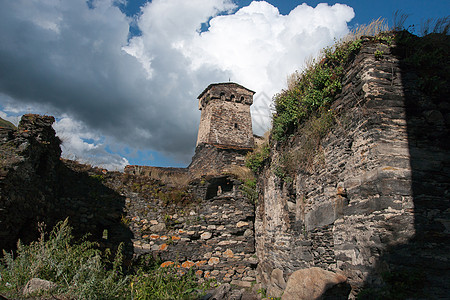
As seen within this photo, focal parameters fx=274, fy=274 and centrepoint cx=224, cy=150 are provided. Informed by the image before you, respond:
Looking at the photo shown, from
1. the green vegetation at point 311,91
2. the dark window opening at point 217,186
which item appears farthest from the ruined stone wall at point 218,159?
the green vegetation at point 311,91

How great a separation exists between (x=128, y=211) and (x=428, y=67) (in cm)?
970

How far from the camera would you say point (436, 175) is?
177 inches

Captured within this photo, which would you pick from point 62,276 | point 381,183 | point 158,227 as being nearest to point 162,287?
point 62,276

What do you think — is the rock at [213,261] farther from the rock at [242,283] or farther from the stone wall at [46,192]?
the stone wall at [46,192]

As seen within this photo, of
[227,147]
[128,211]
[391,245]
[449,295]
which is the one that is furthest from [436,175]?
[227,147]

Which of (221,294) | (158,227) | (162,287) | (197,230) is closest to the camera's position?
(162,287)

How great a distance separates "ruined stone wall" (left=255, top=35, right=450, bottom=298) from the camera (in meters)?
4.06

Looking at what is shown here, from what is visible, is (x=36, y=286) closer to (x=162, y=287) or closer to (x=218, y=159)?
(x=162, y=287)

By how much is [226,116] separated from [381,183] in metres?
19.5

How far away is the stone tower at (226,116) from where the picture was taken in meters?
22.8

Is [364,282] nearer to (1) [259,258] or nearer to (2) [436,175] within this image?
(2) [436,175]

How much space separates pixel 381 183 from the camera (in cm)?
432

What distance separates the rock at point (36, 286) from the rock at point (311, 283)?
382 centimetres

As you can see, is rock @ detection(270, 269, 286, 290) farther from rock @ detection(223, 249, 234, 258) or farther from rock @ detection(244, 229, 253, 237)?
rock @ detection(244, 229, 253, 237)
